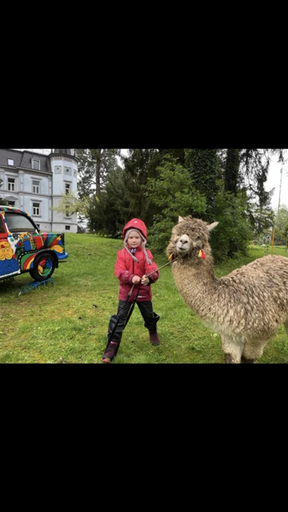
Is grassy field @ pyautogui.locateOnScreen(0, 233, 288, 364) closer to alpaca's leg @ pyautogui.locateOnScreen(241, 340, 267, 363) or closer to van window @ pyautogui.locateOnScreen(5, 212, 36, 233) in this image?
alpaca's leg @ pyautogui.locateOnScreen(241, 340, 267, 363)

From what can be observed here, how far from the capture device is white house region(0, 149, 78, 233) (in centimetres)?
1011

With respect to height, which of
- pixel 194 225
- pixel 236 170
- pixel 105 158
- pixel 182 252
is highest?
pixel 105 158

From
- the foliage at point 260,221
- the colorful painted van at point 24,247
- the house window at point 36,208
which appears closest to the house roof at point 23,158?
the house window at point 36,208

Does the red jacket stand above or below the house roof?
below

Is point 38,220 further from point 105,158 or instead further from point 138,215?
point 105,158

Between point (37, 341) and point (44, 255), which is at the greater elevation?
point (44, 255)

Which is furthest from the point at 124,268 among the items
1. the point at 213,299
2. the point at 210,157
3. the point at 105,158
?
the point at 105,158

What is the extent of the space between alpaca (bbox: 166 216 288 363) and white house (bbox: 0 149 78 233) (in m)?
9.30

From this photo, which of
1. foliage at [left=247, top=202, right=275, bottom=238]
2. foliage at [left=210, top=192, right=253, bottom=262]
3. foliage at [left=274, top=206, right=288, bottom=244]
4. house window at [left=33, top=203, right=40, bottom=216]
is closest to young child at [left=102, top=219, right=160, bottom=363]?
foliage at [left=210, top=192, right=253, bottom=262]

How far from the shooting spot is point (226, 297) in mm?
2068

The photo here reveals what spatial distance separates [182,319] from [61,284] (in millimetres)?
3528

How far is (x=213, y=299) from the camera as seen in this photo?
2.05m

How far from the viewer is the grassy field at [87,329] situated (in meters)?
2.95

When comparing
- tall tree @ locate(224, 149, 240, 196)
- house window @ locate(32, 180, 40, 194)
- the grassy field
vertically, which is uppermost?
tall tree @ locate(224, 149, 240, 196)
